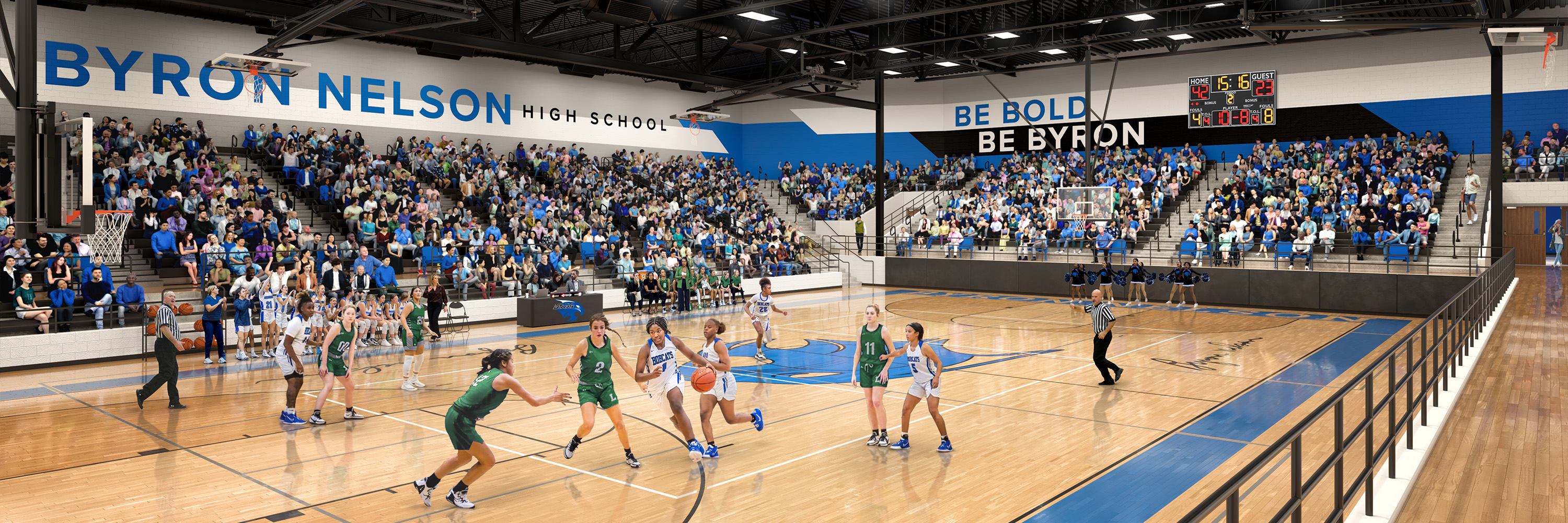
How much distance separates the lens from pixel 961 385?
13.2 m

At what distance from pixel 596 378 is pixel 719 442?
6.16 feet

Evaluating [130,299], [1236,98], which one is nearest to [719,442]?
[130,299]

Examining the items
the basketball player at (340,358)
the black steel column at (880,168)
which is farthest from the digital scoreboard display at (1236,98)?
the basketball player at (340,358)

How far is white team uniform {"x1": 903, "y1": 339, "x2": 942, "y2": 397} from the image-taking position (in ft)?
29.3

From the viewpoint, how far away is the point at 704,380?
8.67m

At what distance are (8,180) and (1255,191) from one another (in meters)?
32.4

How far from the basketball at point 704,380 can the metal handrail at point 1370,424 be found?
442 cm

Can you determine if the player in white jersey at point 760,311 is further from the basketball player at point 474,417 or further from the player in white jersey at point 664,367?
the basketball player at point 474,417

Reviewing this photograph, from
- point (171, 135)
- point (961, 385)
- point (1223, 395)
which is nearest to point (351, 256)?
point (171, 135)

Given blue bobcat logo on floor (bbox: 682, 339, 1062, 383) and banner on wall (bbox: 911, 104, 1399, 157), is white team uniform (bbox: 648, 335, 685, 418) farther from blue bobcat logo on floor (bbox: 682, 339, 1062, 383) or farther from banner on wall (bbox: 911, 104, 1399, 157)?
banner on wall (bbox: 911, 104, 1399, 157)

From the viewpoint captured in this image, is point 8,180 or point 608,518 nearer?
point 608,518

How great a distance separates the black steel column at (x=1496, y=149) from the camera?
22.2 meters

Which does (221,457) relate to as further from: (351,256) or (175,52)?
(175,52)
